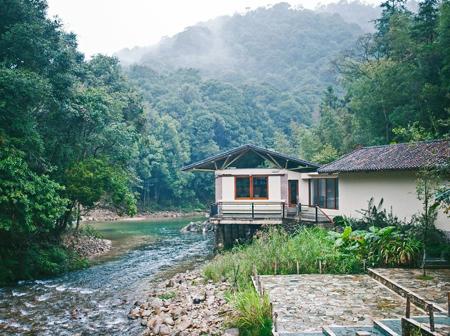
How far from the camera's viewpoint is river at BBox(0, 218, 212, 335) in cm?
1106

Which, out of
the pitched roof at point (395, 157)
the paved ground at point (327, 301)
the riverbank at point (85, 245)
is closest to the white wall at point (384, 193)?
the pitched roof at point (395, 157)

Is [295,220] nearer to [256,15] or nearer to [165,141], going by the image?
[165,141]

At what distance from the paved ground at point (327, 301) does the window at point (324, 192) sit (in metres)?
9.74

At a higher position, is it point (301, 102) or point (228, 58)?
point (228, 58)

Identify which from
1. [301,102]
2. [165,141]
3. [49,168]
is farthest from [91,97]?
[301,102]

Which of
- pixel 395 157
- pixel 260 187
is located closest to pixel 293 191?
pixel 260 187

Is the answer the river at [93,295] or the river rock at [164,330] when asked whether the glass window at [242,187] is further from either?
the river rock at [164,330]

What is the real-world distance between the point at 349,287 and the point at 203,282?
5.18 meters

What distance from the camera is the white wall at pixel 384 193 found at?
16.0 m

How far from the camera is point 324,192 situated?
22.5 meters

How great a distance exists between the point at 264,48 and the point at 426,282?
478 feet

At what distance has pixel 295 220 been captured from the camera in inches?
790

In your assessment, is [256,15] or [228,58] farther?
[256,15]

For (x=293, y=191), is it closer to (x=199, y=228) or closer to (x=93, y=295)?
(x=93, y=295)
